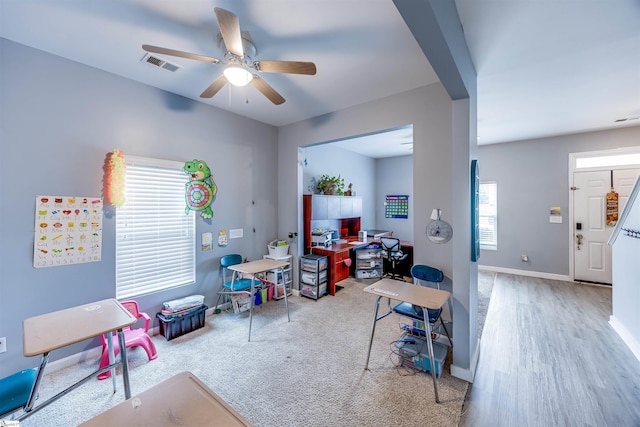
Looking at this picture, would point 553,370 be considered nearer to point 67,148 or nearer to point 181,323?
point 181,323

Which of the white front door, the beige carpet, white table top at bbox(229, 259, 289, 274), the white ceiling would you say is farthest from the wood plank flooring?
the white ceiling

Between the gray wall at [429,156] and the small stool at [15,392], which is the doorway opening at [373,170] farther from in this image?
the small stool at [15,392]

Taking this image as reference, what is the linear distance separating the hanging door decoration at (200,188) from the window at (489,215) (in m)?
5.64

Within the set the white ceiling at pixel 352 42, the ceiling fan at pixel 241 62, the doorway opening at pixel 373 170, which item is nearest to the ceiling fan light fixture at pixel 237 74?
the ceiling fan at pixel 241 62

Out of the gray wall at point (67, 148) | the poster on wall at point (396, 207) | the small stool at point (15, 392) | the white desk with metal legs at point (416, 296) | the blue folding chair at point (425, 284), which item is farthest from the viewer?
the poster on wall at point (396, 207)

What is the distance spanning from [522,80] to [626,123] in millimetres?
3127

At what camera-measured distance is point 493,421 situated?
68.6 inches

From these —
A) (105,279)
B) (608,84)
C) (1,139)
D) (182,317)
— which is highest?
(608,84)

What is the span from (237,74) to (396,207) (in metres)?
5.41

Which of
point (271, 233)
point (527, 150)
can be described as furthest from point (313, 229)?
point (527, 150)

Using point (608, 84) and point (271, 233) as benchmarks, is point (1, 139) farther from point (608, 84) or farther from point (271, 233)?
point (608, 84)

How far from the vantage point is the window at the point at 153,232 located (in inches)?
105

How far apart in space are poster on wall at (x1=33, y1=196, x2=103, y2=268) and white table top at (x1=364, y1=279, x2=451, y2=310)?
2694 mm

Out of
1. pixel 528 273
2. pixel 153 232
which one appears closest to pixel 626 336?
pixel 528 273
